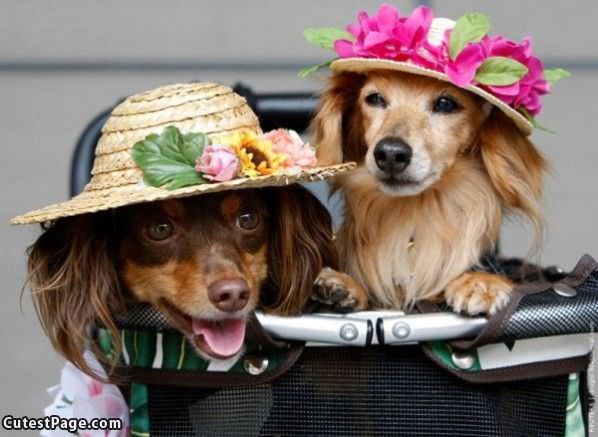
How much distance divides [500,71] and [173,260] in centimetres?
55

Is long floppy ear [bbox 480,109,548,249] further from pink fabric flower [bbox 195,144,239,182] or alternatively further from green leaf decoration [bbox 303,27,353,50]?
pink fabric flower [bbox 195,144,239,182]

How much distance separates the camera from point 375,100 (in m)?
1.86

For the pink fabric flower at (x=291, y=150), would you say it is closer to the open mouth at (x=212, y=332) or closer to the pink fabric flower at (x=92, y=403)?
the open mouth at (x=212, y=332)

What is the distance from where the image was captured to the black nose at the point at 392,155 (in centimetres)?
172

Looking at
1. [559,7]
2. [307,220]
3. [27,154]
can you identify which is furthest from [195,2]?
[307,220]

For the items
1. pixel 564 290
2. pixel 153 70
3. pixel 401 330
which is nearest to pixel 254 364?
pixel 401 330

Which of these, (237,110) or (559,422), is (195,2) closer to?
(237,110)

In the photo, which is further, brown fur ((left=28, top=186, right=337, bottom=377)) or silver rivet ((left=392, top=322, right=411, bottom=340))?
brown fur ((left=28, top=186, right=337, bottom=377))

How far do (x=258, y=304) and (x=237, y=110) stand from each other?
273 mm

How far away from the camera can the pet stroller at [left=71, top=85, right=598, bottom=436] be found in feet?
4.60

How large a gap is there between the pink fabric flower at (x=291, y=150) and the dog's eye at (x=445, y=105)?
33cm

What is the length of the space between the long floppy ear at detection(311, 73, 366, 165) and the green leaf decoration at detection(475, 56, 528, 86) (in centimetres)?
26

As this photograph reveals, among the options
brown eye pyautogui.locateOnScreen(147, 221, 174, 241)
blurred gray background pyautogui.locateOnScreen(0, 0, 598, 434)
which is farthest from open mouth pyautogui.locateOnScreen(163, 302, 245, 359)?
blurred gray background pyautogui.locateOnScreen(0, 0, 598, 434)

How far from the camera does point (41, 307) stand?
4.94ft
